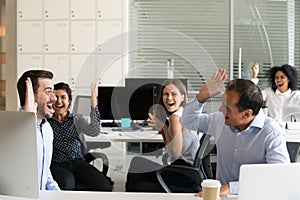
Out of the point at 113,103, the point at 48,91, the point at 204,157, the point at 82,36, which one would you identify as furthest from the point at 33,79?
the point at 82,36

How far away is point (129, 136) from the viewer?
10.7 feet

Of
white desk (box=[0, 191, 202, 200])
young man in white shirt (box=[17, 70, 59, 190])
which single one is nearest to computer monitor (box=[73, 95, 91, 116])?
young man in white shirt (box=[17, 70, 59, 190])

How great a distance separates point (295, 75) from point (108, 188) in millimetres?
2722

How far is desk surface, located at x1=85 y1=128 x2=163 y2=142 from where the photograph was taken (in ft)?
9.18

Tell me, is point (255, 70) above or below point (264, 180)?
above

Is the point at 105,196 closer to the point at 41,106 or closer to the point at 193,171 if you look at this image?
the point at 193,171

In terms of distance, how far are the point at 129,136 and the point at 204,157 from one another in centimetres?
63

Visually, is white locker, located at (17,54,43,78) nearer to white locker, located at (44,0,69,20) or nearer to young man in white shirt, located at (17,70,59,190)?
white locker, located at (44,0,69,20)

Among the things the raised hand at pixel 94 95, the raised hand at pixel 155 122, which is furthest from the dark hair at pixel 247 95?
the raised hand at pixel 94 95

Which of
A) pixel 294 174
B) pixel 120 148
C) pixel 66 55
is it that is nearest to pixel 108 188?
pixel 120 148

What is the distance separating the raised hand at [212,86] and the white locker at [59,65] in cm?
335

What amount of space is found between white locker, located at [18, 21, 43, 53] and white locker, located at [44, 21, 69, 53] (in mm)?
86

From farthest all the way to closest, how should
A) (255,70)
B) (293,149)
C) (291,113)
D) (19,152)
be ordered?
(255,70) < (291,113) < (293,149) < (19,152)

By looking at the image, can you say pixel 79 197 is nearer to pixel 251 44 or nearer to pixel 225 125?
pixel 225 125
